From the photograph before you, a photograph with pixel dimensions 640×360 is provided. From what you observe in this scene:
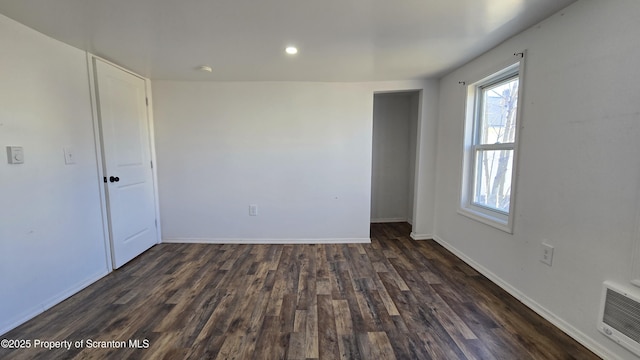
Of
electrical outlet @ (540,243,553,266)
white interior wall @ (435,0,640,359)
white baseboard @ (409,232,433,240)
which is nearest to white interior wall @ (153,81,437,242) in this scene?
white baseboard @ (409,232,433,240)

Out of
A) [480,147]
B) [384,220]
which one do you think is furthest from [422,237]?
[480,147]

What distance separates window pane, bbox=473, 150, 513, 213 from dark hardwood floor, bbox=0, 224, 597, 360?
73 centimetres

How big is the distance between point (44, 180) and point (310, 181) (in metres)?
2.43

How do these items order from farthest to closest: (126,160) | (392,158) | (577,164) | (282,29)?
(392,158), (126,160), (282,29), (577,164)

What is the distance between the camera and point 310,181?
10.7 feet

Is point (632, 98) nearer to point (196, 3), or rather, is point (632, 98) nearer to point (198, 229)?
point (196, 3)

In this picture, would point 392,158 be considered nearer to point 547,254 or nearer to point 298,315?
point 547,254

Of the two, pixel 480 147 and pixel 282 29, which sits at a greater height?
pixel 282 29

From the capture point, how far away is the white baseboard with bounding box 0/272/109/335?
1.65 m

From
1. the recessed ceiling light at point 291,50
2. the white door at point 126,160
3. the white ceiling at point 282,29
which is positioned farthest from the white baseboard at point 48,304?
the recessed ceiling light at point 291,50

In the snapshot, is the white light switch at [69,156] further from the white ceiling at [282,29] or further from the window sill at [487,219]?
the window sill at [487,219]

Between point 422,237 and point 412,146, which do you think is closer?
point 422,237

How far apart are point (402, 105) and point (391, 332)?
3550 millimetres

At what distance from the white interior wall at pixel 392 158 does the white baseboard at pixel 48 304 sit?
3723 millimetres
